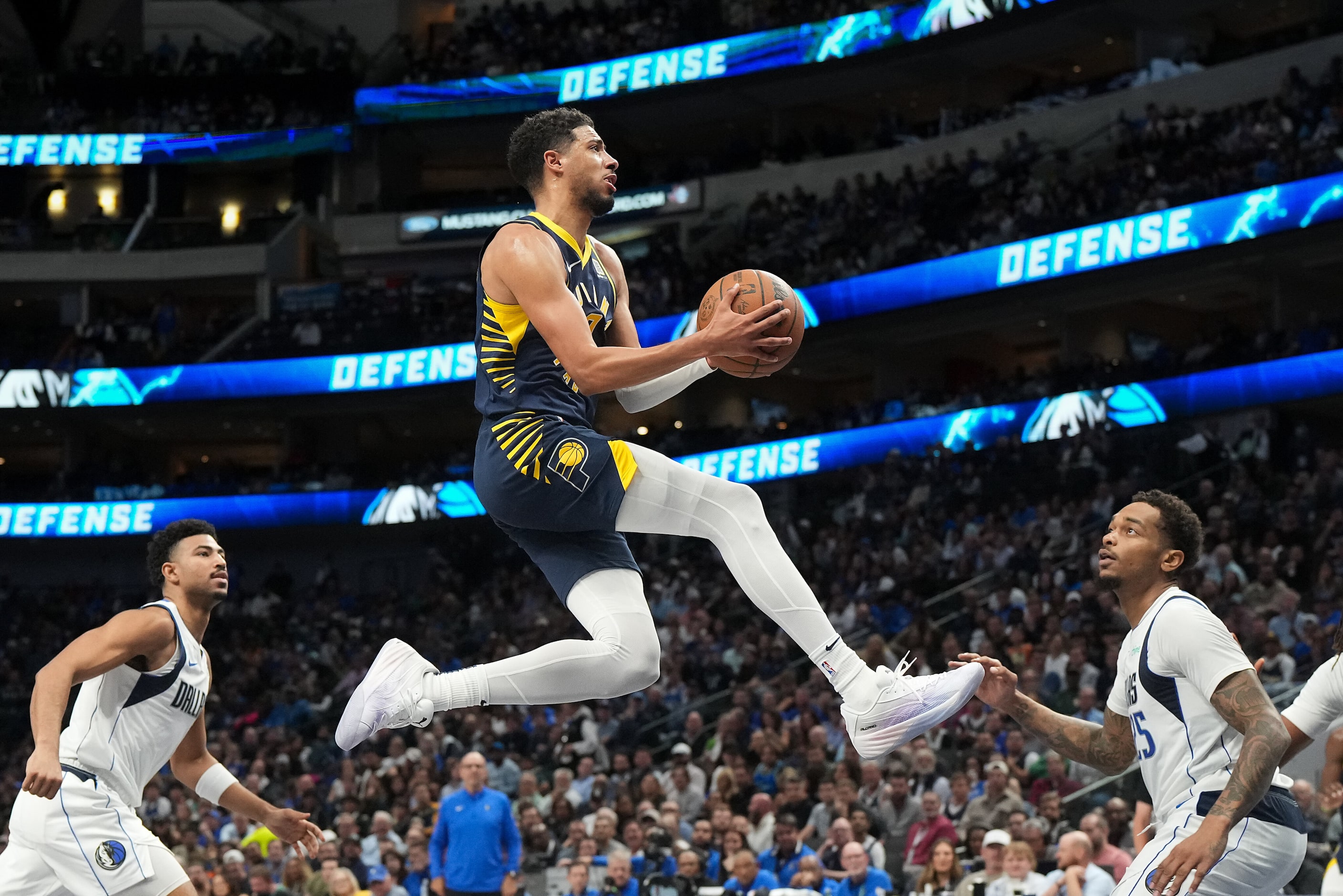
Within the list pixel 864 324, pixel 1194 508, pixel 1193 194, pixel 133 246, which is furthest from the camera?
pixel 133 246

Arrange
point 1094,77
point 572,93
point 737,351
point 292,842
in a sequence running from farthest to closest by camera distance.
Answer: point 572,93, point 1094,77, point 292,842, point 737,351

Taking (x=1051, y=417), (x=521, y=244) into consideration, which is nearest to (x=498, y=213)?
(x=1051, y=417)

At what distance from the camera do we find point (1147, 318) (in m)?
29.6

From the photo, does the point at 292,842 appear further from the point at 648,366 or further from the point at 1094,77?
the point at 1094,77

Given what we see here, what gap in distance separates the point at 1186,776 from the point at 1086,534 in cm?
1539

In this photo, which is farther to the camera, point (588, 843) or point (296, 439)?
point (296, 439)

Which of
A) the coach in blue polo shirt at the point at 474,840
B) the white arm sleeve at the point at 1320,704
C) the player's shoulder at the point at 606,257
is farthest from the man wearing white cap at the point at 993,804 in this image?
the player's shoulder at the point at 606,257

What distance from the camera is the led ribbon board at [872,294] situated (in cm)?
2314

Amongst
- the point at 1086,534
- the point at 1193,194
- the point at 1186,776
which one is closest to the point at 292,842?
the point at 1186,776

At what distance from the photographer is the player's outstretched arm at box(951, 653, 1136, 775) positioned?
Answer: 5629mm

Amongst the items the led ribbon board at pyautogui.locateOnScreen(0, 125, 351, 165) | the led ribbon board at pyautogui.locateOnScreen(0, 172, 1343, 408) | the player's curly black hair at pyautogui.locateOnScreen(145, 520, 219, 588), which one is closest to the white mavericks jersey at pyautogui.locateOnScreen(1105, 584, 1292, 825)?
the player's curly black hair at pyautogui.locateOnScreen(145, 520, 219, 588)

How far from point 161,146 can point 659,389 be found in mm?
37206

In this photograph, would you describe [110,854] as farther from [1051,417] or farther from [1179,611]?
[1051,417]

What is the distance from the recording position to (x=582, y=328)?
5.13 meters
